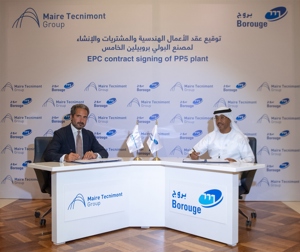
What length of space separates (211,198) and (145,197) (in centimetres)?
76

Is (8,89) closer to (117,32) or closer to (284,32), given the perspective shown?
(117,32)

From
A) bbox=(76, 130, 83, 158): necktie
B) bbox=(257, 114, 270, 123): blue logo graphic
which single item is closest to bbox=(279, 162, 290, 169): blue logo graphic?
bbox=(257, 114, 270, 123): blue logo graphic

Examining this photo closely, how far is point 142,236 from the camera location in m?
3.33

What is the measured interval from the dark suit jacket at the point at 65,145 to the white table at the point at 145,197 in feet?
1.80

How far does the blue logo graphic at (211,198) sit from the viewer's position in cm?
312

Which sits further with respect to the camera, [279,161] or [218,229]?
[279,161]

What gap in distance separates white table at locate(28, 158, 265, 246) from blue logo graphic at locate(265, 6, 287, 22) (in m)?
2.79

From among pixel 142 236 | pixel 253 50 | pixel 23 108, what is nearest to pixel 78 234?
pixel 142 236

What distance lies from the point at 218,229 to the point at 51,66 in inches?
134

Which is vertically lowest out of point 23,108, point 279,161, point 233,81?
point 279,161

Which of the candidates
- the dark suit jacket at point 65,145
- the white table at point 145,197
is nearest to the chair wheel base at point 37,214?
the dark suit jacket at point 65,145

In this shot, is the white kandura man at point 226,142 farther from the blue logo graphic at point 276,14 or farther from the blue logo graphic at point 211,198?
the blue logo graphic at point 276,14

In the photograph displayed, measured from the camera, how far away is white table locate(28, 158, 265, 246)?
3.06 m

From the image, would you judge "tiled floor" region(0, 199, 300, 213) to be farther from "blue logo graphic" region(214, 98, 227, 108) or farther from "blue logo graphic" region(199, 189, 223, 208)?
"blue logo graphic" region(199, 189, 223, 208)
